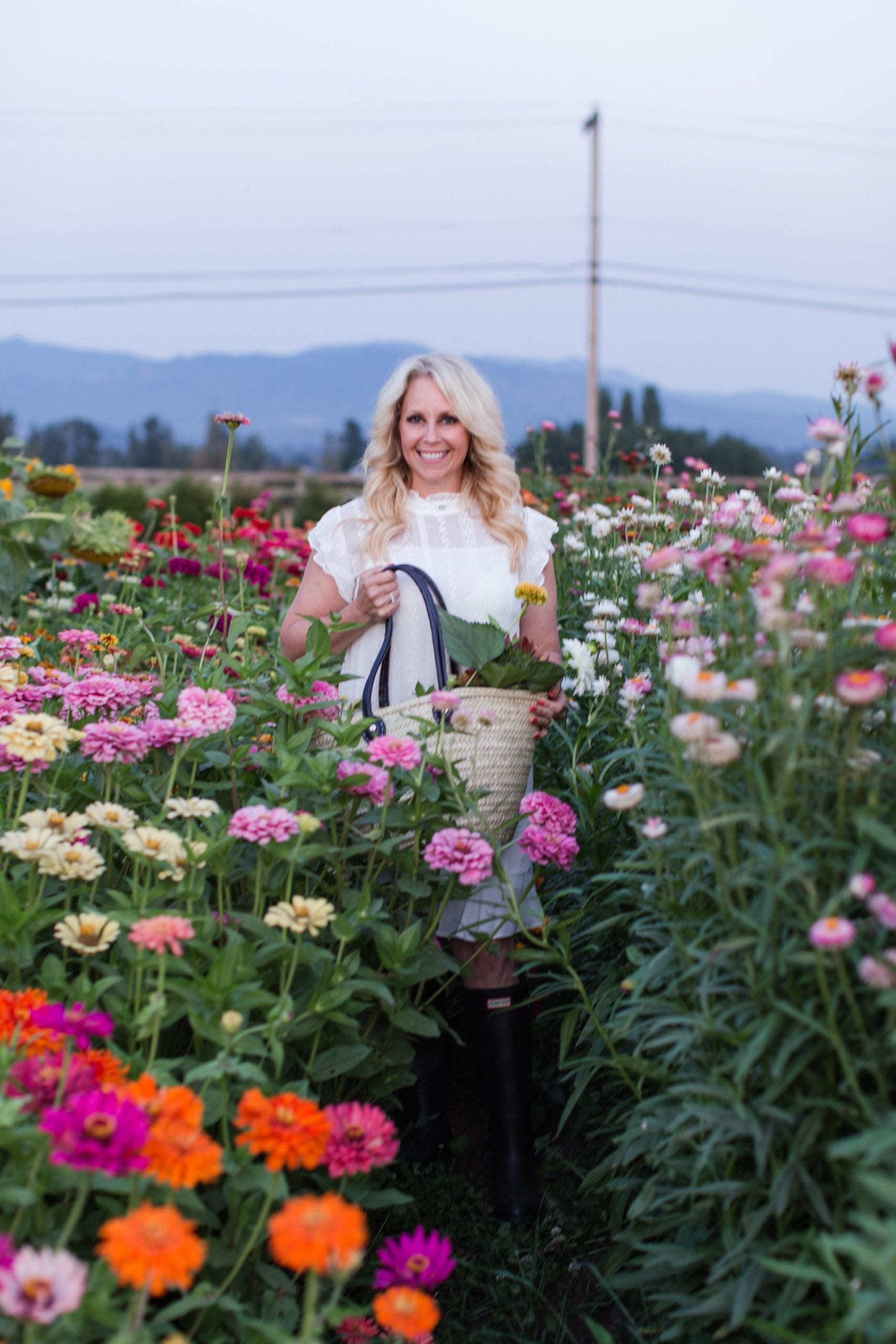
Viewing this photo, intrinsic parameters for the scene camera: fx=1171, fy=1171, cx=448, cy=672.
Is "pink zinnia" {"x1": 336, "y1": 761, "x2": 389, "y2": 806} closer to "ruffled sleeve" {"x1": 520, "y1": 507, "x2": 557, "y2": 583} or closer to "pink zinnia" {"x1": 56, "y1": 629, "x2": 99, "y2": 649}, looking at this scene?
"ruffled sleeve" {"x1": 520, "y1": 507, "x2": 557, "y2": 583}

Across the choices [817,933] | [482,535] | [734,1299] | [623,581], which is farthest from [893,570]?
[623,581]

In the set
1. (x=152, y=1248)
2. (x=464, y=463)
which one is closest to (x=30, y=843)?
(x=152, y=1248)

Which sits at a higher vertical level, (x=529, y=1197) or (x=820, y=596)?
(x=820, y=596)

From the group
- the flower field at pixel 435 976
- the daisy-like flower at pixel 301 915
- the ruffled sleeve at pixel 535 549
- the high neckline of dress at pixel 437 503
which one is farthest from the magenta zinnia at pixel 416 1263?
the high neckline of dress at pixel 437 503

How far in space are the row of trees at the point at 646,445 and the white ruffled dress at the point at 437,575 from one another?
10.1ft

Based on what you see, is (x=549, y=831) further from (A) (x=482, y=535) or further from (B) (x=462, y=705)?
(A) (x=482, y=535)

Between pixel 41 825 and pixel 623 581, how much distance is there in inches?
70.2

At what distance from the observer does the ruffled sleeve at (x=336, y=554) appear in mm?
2727

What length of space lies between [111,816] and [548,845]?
75 cm

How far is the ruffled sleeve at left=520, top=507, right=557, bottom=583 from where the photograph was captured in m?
2.74

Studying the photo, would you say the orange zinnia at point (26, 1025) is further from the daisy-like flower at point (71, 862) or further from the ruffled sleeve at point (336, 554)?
the ruffled sleeve at point (336, 554)

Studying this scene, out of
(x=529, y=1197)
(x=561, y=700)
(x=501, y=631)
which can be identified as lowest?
(x=529, y=1197)

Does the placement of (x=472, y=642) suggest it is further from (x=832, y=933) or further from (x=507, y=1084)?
(x=832, y=933)

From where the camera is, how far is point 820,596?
59.7 inches
